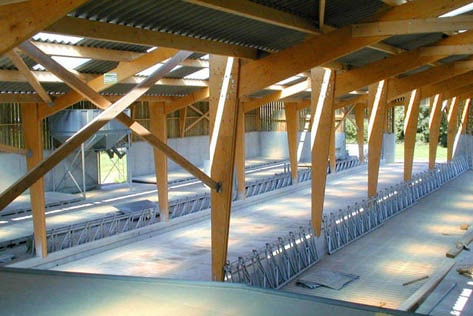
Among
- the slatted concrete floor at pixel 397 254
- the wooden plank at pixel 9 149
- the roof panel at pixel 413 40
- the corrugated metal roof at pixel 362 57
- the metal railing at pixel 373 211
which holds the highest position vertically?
the roof panel at pixel 413 40

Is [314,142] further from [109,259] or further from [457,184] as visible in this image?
[457,184]

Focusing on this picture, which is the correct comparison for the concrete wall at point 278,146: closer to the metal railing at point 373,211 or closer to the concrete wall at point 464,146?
the concrete wall at point 464,146

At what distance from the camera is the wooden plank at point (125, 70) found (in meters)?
13.2

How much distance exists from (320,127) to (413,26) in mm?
5433

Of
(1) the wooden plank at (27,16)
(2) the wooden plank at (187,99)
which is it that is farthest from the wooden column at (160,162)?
(1) the wooden plank at (27,16)

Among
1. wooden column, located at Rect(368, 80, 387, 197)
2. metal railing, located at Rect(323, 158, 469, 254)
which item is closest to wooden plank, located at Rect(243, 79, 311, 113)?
wooden column, located at Rect(368, 80, 387, 197)

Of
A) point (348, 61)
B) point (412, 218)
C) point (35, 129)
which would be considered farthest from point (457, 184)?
point (35, 129)

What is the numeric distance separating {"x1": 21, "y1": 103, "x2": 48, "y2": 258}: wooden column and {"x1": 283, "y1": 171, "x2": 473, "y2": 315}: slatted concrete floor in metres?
6.82

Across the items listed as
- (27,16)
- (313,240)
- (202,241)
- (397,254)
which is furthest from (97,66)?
(397,254)

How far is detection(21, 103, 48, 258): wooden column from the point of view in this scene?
1560 centimetres

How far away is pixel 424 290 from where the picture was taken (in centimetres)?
1135

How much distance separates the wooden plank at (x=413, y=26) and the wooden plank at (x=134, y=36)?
2.56 metres

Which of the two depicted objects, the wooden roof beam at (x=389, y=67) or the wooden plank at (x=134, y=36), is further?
the wooden roof beam at (x=389, y=67)

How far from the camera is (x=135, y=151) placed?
1261 inches
